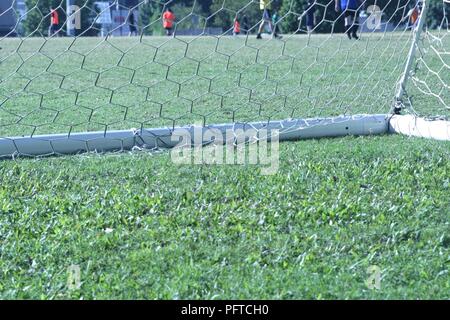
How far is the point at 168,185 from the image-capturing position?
4.84 m

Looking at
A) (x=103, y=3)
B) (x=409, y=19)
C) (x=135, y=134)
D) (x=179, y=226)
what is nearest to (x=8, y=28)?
(x=103, y=3)

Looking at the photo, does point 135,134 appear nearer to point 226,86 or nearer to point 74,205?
point 74,205

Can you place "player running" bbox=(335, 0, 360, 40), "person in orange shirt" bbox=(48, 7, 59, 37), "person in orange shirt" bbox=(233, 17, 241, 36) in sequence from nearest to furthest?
"person in orange shirt" bbox=(48, 7, 59, 37) < "person in orange shirt" bbox=(233, 17, 241, 36) < "player running" bbox=(335, 0, 360, 40)

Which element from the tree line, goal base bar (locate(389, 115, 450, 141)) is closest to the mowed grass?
goal base bar (locate(389, 115, 450, 141))

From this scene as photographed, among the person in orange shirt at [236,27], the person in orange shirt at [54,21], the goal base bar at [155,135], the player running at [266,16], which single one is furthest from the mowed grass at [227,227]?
the player running at [266,16]

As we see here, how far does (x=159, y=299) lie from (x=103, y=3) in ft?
11.0

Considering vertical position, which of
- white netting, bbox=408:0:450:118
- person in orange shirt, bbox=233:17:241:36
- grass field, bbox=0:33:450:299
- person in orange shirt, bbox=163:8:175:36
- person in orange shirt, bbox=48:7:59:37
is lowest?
white netting, bbox=408:0:450:118

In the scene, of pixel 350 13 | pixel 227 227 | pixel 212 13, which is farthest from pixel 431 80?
pixel 227 227

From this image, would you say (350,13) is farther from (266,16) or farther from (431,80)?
(431,80)

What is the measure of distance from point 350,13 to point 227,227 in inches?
149

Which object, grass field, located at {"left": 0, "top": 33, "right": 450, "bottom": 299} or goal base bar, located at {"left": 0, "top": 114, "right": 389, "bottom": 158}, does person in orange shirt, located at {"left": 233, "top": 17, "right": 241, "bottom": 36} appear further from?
goal base bar, located at {"left": 0, "top": 114, "right": 389, "bottom": 158}

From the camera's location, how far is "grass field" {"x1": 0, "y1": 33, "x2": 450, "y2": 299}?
3.39 metres

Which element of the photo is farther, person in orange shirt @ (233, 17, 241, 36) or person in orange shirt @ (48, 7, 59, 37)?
person in orange shirt @ (233, 17, 241, 36)

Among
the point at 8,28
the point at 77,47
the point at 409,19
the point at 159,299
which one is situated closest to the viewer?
the point at 159,299
